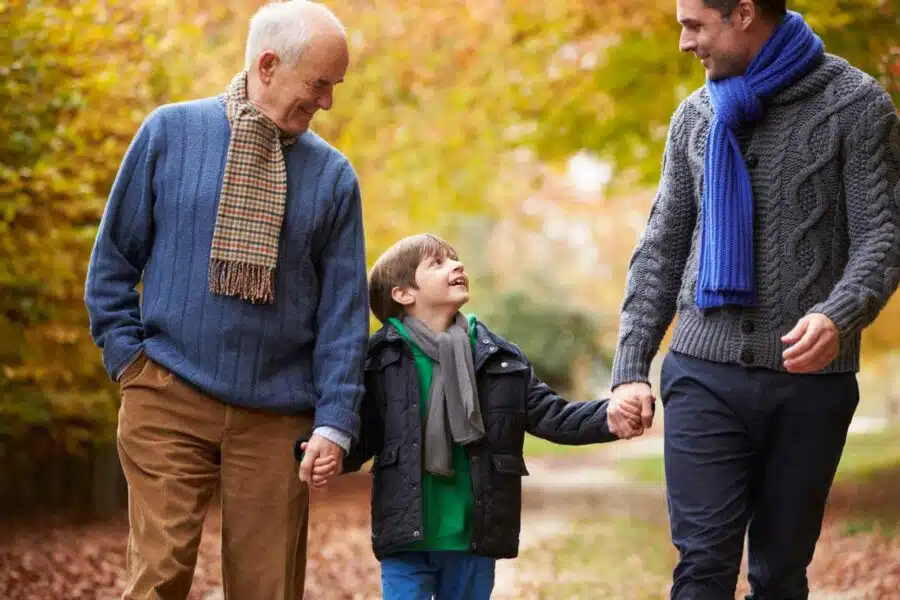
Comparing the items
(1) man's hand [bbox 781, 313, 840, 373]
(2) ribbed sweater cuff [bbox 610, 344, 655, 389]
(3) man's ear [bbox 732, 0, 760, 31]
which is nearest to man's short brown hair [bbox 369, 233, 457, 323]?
(2) ribbed sweater cuff [bbox 610, 344, 655, 389]

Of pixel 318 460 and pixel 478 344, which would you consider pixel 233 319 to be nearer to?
pixel 318 460

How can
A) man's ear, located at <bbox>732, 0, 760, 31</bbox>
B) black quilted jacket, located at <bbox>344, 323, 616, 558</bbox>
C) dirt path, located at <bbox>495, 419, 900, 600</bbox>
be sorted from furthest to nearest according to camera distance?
dirt path, located at <bbox>495, 419, 900, 600</bbox>
black quilted jacket, located at <bbox>344, 323, 616, 558</bbox>
man's ear, located at <bbox>732, 0, 760, 31</bbox>

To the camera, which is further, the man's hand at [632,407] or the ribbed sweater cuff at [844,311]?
the man's hand at [632,407]

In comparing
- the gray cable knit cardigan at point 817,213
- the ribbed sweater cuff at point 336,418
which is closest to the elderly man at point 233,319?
the ribbed sweater cuff at point 336,418

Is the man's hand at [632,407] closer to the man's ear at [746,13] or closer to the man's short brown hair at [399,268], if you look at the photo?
the man's short brown hair at [399,268]

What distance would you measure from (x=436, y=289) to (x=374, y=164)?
1036cm

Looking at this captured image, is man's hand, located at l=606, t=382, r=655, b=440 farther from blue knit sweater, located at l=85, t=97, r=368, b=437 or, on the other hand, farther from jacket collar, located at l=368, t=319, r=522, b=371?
blue knit sweater, located at l=85, t=97, r=368, b=437

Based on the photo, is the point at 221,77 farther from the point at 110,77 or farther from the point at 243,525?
the point at 243,525

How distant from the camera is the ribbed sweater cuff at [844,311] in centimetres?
359

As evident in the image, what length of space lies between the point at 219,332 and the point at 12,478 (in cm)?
773

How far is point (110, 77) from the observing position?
807 cm

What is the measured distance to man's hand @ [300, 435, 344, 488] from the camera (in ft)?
12.9

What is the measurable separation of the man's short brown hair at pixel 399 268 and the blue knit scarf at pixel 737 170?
3.41 ft

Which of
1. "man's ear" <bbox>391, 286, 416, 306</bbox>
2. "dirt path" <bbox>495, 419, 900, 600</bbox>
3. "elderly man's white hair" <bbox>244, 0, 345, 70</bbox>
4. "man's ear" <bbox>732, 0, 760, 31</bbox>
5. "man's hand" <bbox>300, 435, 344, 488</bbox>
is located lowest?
"dirt path" <bbox>495, 419, 900, 600</bbox>
